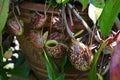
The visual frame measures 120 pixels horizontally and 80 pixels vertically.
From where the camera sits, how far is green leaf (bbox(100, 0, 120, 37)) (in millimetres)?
458

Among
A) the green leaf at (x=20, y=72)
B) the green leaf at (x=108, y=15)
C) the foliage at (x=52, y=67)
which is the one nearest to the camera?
the green leaf at (x=108, y=15)

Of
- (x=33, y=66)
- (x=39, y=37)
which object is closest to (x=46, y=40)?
(x=39, y=37)

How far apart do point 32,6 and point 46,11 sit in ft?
0.11

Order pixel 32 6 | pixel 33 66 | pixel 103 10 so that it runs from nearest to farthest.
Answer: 1. pixel 103 10
2. pixel 32 6
3. pixel 33 66

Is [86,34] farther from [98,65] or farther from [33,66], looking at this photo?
[33,66]

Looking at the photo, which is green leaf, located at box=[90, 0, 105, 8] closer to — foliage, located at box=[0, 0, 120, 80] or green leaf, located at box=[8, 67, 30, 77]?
foliage, located at box=[0, 0, 120, 80]

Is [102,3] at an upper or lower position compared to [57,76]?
upper

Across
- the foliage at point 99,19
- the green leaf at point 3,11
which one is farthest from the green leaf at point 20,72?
the green leaf at point 3,11

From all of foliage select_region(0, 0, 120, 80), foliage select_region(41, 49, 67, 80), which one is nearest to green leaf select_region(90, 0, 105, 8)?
foliage select_region(0, 0, 120, 80)

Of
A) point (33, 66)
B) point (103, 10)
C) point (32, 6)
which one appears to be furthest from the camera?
point (33, 66)

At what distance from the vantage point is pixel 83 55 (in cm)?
52

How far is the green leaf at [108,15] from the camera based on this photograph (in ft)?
1.50

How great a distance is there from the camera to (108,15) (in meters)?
0.47

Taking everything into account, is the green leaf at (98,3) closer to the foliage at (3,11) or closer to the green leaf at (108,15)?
the green leaf at (108,15)
